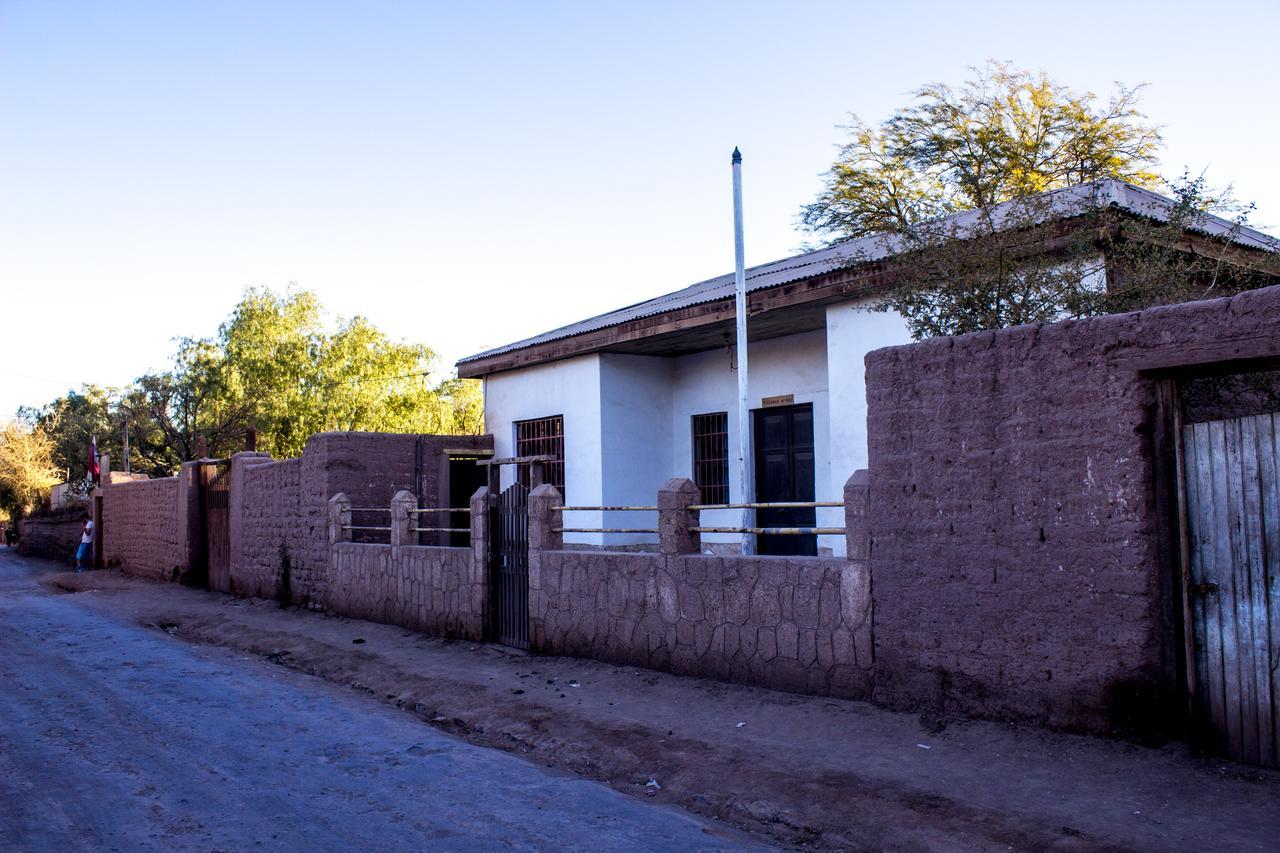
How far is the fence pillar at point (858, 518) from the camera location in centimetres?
770

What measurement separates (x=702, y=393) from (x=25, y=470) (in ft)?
144

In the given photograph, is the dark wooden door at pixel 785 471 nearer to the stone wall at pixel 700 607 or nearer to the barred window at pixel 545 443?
the barred window at pixel 545 443

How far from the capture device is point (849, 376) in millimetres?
12594

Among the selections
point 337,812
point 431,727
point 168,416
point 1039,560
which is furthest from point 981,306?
point 168,416

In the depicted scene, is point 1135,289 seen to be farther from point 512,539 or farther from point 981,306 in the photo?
point 512,539

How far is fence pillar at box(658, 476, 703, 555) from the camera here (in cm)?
920

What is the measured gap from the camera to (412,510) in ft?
43.3

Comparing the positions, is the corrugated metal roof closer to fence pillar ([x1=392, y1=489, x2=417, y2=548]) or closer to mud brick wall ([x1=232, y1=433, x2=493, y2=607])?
mud brick wall ([x1=232, y1=433, x2=493, y2=607])

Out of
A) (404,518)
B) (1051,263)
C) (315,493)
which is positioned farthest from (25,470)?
(1051,263)

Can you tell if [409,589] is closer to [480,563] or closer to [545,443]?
[480,563]

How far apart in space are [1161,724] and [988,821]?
1498mm

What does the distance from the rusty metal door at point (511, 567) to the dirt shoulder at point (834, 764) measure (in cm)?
58

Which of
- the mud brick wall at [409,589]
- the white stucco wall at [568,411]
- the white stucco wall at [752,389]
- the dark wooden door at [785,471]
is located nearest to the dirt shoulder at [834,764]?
the mud brick wall at [409,589]

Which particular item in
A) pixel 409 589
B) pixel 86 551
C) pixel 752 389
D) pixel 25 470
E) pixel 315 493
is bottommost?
pixel 86 551
